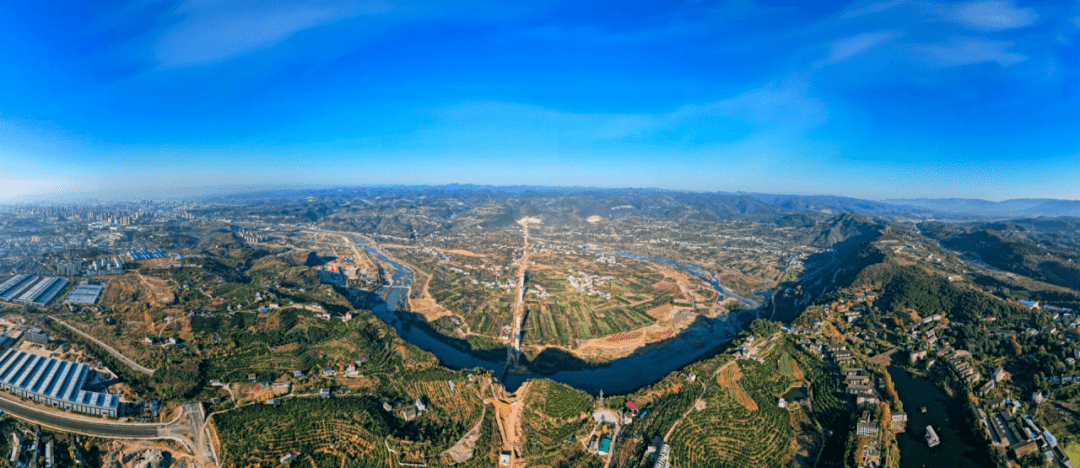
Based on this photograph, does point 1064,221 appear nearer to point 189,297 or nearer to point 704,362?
point 704,362

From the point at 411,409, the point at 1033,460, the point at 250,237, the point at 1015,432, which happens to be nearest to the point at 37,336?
the point at 411,409

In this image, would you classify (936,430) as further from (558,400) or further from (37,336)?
(37,336)

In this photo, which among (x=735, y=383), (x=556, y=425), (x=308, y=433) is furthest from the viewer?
(x=735, y=383)

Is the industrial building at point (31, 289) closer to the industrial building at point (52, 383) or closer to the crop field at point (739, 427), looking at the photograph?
the industrial building at point (52, 383)

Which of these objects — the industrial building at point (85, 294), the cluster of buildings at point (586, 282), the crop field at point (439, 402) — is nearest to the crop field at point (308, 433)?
the crop field at point (439, 402)

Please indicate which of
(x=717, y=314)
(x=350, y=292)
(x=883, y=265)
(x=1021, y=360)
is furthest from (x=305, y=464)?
(x=883, y=265)

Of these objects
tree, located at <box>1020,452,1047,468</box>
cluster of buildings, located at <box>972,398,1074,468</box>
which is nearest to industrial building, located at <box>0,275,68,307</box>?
tree, located at <box>1020,452,1047,468</box>

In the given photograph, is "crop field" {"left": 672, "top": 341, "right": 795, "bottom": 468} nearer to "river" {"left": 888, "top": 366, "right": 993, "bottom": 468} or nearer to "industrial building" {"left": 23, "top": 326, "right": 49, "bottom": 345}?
"river" {"left": 888, "top": 366, "right": 993, "bottom": 468}
